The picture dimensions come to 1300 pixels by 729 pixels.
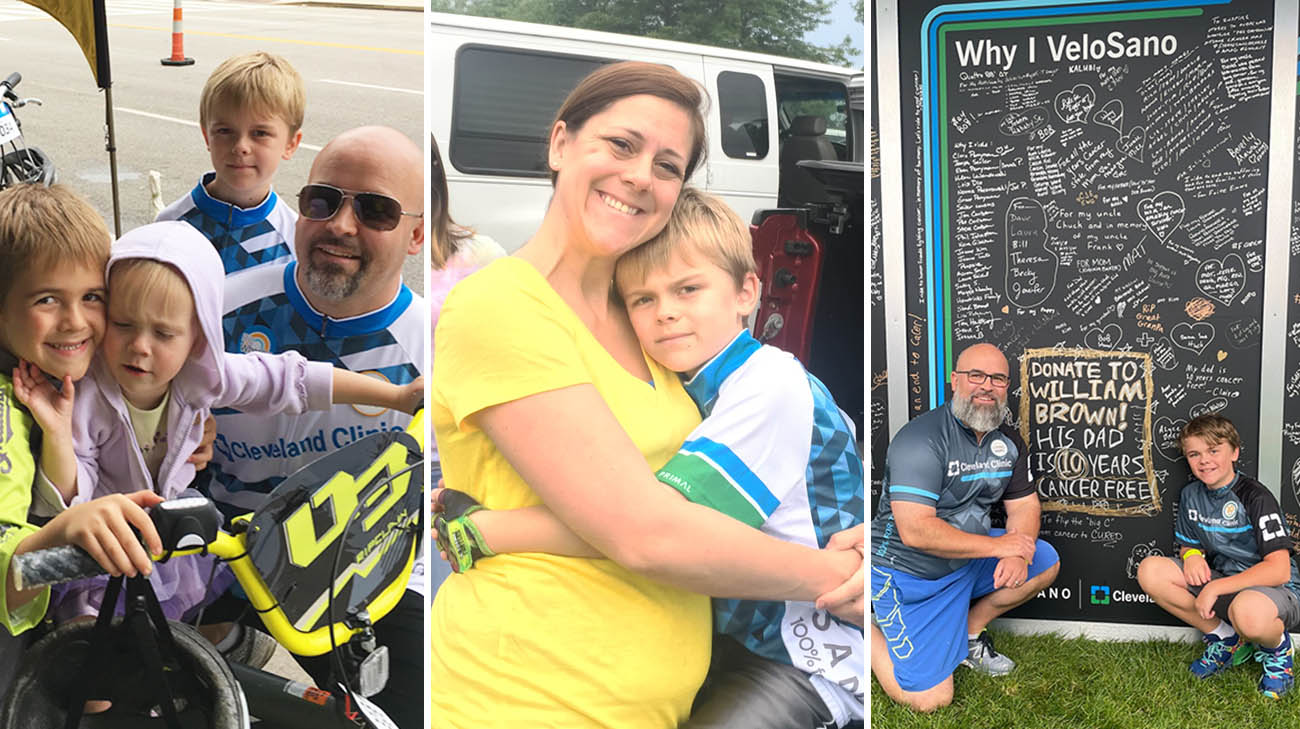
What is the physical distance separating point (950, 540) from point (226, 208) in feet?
8.56

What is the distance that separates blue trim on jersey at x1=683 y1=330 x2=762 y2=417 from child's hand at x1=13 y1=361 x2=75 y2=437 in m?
1.28

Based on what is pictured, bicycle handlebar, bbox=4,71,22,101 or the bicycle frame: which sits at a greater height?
bicycle handlebar, bbox=4,71,22,101

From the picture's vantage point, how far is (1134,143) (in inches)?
159

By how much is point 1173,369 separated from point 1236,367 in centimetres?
21

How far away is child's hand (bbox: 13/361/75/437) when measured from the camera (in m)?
2.25

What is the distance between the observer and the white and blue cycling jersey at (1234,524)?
3.88 meters

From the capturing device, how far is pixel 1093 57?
A: 3986mm

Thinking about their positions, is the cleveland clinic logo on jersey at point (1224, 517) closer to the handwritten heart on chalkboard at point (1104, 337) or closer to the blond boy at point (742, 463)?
the handwritten heart on chalkboard at point (1104, 337)

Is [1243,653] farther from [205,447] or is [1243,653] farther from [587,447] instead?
[205,447]

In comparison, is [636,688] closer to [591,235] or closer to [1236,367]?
[591,235]

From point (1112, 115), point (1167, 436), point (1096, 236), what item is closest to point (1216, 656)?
point (1167, 436)

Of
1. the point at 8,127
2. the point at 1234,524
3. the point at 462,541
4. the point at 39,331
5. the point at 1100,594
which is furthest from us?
the point at 1100,594

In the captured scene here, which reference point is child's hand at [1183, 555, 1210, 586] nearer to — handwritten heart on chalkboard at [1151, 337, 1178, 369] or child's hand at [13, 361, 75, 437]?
handwritten heart on chalkboard at [1151, 337, 1178, 369]

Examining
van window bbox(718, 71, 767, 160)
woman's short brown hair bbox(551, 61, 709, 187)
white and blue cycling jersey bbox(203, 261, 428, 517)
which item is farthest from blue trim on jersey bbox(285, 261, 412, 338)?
van window bbox(718, 71, 767, 160)
